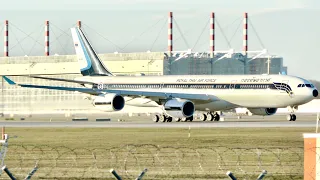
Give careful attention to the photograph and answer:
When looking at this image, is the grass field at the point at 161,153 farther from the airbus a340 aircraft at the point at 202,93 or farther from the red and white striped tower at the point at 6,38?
the red and white striped tower at the point at 6,38

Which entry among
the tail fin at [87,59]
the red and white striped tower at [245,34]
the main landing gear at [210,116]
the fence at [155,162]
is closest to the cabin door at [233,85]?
the main landing gear at [210,116]

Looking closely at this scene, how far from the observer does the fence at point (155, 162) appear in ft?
91.4

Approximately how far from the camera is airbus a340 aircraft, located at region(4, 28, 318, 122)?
68188mm

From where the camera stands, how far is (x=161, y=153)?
36.6 metres

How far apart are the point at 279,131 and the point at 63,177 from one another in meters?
27.6

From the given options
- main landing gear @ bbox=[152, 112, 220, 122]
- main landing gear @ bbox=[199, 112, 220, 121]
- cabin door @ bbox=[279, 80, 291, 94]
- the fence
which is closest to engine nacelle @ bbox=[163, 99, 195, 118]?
main landing gear @ bbox=[152, 112, 220, 122]

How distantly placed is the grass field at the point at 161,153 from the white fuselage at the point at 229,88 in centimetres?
1275

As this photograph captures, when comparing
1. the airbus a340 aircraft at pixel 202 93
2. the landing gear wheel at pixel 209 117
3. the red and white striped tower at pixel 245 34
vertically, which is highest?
the red and white striped tower at pixel 245 34

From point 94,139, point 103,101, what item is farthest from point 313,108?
point 94,139

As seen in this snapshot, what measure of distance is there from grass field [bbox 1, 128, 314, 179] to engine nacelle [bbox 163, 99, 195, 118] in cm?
1252

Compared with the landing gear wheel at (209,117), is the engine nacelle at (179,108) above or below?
above

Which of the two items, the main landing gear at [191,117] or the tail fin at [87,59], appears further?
the tail fin at [87,59]

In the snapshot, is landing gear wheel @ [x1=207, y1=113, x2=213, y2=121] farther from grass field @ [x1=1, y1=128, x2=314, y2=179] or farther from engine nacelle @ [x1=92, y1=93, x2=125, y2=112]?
grass field @ [x1=1, y1=128, x2=314, y2=179]

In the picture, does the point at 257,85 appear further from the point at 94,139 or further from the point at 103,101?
the point at 94,139
